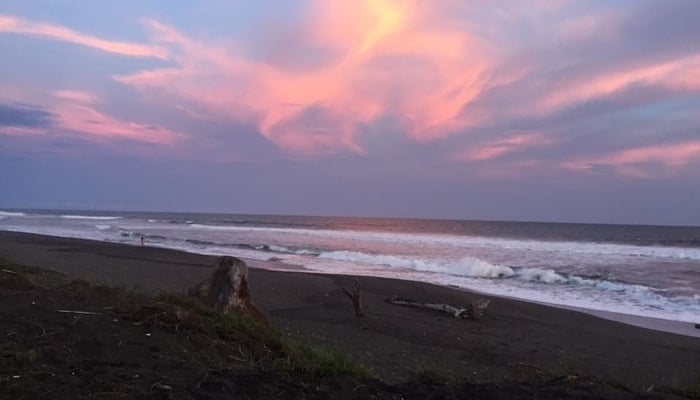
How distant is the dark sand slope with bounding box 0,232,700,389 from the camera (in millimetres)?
8836

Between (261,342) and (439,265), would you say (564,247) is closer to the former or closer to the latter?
(439,265)

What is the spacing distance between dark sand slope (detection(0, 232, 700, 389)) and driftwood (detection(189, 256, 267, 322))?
1.82 metres

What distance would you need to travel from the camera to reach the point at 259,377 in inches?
201

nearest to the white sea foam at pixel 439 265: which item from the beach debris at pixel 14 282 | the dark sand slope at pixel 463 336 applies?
the dark sand slope at pixel 463 336

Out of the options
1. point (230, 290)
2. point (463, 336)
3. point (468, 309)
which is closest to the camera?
point (230, 290)

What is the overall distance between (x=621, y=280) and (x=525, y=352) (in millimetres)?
16475

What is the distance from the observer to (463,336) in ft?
37.2

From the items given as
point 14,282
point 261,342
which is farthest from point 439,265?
point 261,342

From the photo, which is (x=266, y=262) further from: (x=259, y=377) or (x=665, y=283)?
(x=259, y=377)

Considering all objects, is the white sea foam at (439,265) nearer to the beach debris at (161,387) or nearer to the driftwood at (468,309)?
the driftwood at (468,309)

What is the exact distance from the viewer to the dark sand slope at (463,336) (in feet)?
29.0

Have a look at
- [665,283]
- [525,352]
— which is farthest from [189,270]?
[665,283]

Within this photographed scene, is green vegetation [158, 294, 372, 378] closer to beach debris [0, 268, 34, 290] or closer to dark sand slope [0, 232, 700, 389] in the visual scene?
dark sand slope [0, 232, 700, 389]

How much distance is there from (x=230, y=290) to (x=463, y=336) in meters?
5.07
